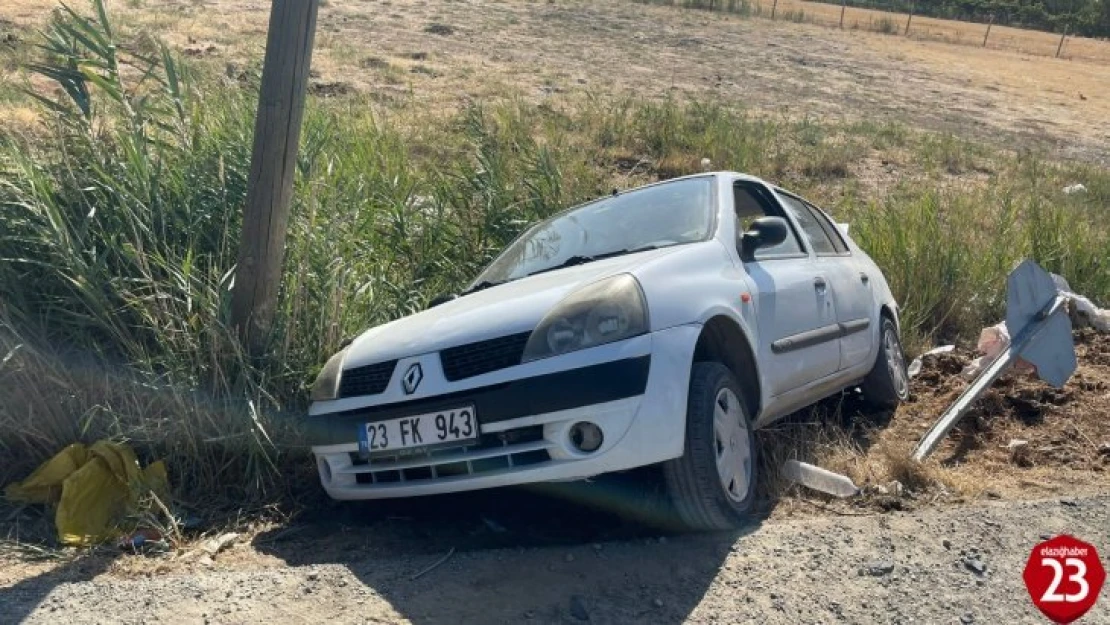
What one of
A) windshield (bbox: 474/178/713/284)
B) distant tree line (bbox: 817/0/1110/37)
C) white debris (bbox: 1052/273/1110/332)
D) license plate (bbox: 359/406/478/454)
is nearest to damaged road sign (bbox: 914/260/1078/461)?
white debris (bbox: 1052/273/1110/332)

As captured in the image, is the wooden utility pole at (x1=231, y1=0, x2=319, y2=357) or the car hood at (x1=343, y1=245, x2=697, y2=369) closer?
the car hood at (x1=343, y1=245, x2=697, y2=369)

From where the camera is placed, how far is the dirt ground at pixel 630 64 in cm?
1769

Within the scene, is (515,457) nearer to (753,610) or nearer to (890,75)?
(753,610)

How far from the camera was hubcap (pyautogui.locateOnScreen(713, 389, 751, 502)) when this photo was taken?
4.49 metres

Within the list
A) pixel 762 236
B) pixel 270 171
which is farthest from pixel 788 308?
pixel 270 171

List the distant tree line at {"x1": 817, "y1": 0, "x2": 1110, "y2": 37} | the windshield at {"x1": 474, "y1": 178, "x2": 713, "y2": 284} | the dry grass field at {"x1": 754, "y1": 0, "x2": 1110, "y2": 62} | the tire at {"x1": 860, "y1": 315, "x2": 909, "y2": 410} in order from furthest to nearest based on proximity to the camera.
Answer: the distant tree line at {"x1": 817, "y1": 0, "x2": 1110, "y2": 37} → the dry grass field at {"x1": 754, "y1": 0, "x2": 1110, "y2": 62} → the tire at {"x1": 860, "y1": 315, "x2": 909, "y2": 410} → the windshield at {"x1": 474, "y1": 178, "x2": 713, "y2": 284}

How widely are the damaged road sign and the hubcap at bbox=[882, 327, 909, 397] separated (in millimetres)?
425

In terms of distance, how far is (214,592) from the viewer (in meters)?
4.14

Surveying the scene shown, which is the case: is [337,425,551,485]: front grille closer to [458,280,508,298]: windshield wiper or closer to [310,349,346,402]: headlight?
[310,349,346,402]: headlight

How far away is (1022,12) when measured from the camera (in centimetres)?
6150

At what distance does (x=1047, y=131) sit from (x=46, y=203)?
20517mm

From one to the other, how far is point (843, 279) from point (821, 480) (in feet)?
4.98

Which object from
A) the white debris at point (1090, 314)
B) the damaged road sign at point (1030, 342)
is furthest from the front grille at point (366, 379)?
the white debris at point (1090, 314)

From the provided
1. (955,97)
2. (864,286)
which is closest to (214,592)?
→ (864,286)
